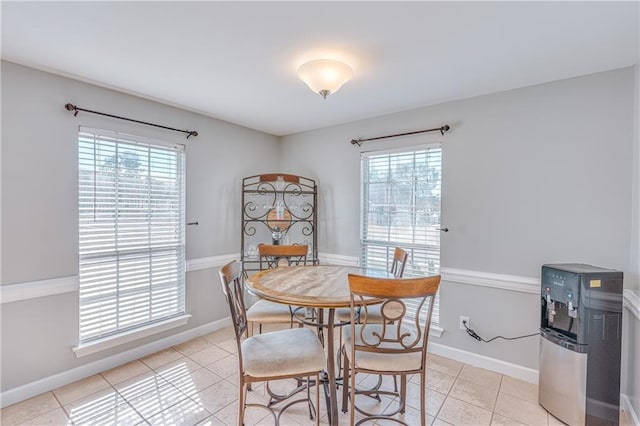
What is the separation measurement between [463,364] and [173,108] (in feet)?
12.1

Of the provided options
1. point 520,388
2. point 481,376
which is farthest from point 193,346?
point 520,388

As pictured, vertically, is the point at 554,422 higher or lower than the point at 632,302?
lower

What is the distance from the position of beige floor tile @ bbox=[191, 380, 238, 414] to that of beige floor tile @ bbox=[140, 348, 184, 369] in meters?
0.66

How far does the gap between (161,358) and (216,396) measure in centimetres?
90

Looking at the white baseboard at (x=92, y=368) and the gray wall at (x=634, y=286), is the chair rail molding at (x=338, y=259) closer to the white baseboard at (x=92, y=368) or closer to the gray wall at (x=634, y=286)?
the white baseboard at (x=92, y=368)

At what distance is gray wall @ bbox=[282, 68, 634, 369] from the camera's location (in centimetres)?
210

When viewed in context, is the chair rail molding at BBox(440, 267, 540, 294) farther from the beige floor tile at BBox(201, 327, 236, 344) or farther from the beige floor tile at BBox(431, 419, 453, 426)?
the beige floor tile at BBox(201, 327, 236, 344)

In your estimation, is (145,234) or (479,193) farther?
(145,234)

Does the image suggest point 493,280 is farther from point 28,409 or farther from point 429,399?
point 28,409

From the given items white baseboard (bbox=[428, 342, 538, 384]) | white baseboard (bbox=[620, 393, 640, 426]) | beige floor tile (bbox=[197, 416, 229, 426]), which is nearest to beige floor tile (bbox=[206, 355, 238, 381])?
beige floor tile (bbox=[197, 416, 229, 426])

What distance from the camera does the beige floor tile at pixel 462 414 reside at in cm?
192

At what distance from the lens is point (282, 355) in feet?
5.57

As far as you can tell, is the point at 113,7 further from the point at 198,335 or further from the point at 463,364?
the point at 463,364

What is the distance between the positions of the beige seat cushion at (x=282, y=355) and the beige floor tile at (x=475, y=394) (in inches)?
49.0
